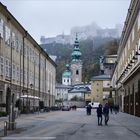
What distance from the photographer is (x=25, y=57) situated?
7088 centimetres

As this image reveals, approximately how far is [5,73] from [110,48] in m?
125

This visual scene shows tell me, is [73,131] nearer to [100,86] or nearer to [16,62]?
[16,62]

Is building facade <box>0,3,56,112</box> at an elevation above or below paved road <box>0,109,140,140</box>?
above

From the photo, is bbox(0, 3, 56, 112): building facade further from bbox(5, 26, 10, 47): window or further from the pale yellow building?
the pale yellow building

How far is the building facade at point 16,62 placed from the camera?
5306 cm

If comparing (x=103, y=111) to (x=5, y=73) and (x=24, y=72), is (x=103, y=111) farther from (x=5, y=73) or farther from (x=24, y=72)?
(x=24, y=72)

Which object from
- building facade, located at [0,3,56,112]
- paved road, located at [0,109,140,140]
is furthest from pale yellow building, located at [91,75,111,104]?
paved road, located at [0,109,140,140]

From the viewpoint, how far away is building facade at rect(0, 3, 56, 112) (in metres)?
53.1

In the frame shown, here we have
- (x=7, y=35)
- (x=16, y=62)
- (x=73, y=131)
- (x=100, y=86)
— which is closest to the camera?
(x=73, y=131)

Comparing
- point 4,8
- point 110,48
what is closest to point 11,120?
point 4,8

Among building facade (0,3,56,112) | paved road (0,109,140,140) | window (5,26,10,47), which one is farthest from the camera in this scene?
window (5,26,10,47)

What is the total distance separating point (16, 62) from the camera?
62.1m

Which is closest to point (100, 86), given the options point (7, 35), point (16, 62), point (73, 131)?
point (16, 62)

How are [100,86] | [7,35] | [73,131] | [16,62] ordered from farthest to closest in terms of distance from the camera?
1. [100,86]
2. [16,62]
3. [7,35]
4. [73,131]
